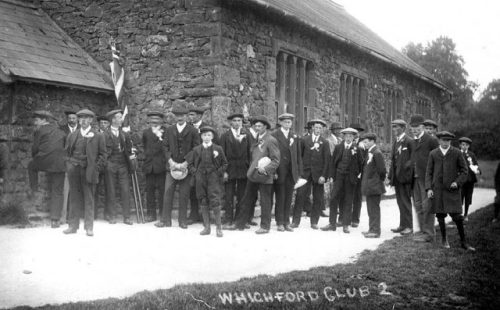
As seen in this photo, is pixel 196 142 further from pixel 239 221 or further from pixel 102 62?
pixel 102 62

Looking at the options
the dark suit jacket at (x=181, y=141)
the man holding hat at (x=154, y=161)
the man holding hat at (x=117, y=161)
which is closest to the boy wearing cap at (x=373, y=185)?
the dark suit jacket at (x=181, y=141)

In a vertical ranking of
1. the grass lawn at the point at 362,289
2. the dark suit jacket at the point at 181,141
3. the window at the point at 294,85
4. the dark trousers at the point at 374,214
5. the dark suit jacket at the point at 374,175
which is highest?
the window at the point at 294,85

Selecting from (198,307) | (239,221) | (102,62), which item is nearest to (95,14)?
(102,62)

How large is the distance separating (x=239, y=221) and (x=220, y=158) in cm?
121

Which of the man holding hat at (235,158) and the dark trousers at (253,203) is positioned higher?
the man holding hat at (235,158)

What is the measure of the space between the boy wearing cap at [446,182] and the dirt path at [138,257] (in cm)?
112

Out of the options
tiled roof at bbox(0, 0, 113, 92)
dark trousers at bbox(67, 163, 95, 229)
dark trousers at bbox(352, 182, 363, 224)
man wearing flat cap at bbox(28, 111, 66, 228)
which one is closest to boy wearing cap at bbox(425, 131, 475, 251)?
dark trousers at bbox(352, 182, 363, 224)

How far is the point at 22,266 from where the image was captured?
245 inches

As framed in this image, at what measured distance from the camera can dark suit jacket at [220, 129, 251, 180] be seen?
973cm

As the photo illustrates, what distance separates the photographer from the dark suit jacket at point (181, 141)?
9617 millimetres

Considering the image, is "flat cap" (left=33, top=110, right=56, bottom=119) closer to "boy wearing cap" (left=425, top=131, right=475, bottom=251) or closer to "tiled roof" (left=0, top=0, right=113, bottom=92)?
"tiled roof" (left=0, top=0, right=113, bottom=92)

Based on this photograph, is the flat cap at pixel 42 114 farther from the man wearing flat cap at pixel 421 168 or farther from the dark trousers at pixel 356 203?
the man wearing flat cap at pixel 421 168

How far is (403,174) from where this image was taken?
923cm

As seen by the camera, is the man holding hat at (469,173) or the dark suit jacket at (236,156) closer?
the dark suit jacket at (236,156)
